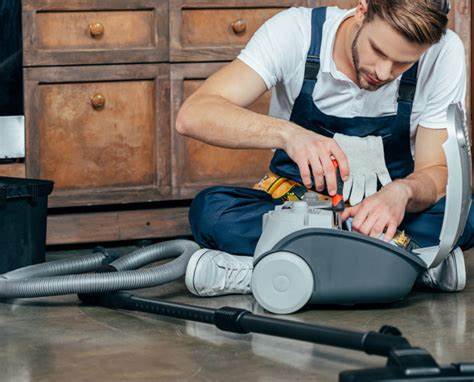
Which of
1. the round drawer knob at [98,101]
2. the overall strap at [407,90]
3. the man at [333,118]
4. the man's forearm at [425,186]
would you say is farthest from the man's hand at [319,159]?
the round drawer knob at [98,101]

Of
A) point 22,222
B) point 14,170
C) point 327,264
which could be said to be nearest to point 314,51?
point 327,264

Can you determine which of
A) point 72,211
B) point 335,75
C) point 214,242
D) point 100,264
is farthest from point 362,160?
point 72,211

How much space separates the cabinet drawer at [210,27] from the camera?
3.12 meters

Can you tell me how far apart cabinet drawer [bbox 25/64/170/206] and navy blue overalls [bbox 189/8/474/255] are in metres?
0.70

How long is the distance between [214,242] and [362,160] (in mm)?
355

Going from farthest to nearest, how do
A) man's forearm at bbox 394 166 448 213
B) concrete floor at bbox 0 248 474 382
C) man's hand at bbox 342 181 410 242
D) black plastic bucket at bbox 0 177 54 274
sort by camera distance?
black plastic bucket at bbox 0 177 54 274, man's forearm at bbox 394 166 448 213, man's hand at bbox 342 181 410 242, concrete floor at bbox 0 248 474 382

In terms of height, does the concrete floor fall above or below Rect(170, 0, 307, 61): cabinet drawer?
below

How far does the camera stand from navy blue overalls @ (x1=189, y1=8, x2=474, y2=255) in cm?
240

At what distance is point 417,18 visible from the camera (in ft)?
7.04

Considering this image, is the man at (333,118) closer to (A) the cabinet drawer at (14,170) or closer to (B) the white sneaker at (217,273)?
(B) the white sneaker at (217,273)

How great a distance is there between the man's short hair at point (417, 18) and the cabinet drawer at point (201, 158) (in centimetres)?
106

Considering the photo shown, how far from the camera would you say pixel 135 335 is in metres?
2.06

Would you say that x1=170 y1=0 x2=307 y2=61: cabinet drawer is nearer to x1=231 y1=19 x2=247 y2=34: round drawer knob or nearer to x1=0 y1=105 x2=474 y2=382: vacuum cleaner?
x1=231 y1=19 x2=247 y2=34: round drawer knob

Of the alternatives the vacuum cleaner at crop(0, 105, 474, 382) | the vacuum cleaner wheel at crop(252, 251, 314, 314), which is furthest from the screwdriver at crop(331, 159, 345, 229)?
the vacuum cleaner wheel at crop(252, 251, 314, 314)
